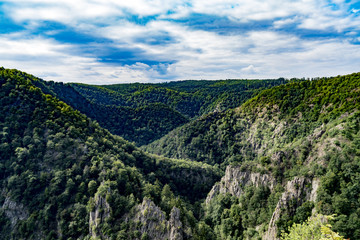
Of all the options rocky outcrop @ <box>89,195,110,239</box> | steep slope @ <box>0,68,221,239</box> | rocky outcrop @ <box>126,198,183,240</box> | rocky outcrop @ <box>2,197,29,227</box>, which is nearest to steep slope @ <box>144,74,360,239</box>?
steep slope @ <box>0,68,221,239</box>

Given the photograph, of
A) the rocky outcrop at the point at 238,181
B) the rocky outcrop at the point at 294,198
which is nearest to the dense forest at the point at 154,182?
the rocky outcrop at the point at 294,198

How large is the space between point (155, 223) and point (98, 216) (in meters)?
15.3

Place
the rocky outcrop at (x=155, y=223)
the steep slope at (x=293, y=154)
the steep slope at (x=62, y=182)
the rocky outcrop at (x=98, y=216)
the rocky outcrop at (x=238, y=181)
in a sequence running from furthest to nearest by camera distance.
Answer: the rocky outcrop at (x=238, y=181) < the steep slope at (x=62, y=182) < the rocky outcrop at (x=155, y=223) < the rocky outcrop at (x=98, y=216) < the steep slope at (x=293, y=154)

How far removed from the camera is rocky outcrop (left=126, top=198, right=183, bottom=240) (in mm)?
54125

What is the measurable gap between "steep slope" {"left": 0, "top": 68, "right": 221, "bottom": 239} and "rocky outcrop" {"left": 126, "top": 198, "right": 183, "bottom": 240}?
0.27m

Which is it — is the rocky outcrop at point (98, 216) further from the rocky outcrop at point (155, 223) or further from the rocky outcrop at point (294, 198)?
the rocky outcrop at point (294, 198)

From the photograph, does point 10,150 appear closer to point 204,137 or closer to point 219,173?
point 219,173

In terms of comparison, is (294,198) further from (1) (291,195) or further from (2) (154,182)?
(2) (154,182)

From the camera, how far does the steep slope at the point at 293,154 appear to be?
165 ft

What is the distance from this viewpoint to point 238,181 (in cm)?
7894

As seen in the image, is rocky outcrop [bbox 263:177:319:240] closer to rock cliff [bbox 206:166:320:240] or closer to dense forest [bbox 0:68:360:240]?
rock cliff [bbox 206:166:320:240]

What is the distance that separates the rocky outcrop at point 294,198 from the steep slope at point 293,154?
232mm

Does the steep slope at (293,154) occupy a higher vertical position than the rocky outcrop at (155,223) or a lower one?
higher

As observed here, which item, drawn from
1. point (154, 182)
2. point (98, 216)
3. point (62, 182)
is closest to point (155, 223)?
point (98, 216)
